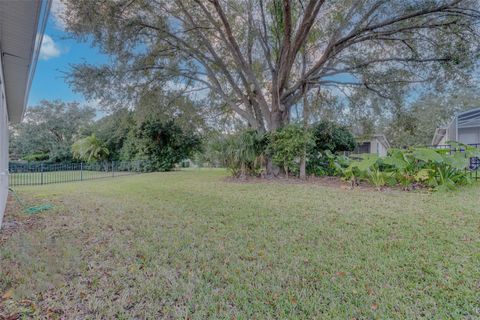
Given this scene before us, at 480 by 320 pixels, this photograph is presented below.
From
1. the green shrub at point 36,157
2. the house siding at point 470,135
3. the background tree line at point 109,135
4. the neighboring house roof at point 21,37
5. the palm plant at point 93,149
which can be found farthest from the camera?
the green shrub at point 36,157

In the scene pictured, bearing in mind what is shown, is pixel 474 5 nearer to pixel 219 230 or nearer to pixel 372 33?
pixel 372 33

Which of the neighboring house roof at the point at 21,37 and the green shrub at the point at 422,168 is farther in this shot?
the green shrub at the point at 422,168

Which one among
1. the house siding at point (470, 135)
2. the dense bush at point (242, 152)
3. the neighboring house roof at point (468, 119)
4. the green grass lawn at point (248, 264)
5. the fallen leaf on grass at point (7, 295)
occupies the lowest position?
the fallen leaf on grass at point (7, 295)

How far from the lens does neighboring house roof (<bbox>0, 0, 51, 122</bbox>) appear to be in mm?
2621

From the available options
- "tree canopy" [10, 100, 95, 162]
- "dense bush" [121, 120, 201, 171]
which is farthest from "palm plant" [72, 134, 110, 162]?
"tree canopy" [10, 100, 95, 162]

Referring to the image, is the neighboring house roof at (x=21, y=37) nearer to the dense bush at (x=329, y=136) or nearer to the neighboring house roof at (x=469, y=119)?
the dense bush at (x=329, y=136)

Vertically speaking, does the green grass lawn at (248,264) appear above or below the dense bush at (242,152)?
below

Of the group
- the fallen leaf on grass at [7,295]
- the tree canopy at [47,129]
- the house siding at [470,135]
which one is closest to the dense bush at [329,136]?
the house siding at [470,135]

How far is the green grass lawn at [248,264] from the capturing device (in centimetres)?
186

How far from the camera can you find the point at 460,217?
3.93 m

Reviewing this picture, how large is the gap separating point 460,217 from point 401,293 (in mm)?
2972

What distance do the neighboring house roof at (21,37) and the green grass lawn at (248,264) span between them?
2.64 metres

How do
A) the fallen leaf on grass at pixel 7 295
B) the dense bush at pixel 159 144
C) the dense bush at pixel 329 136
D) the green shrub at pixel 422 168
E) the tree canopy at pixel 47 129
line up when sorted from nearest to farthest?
the fallen leaf on grass at pixel 7 295, the green shrub at pixel 422 168, the dense bush at pixel 329 136, the dense bush at pixel 159 144, the tree canopy at pixel 47 129

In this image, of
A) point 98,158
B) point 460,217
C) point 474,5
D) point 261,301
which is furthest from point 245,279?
point 98,158
